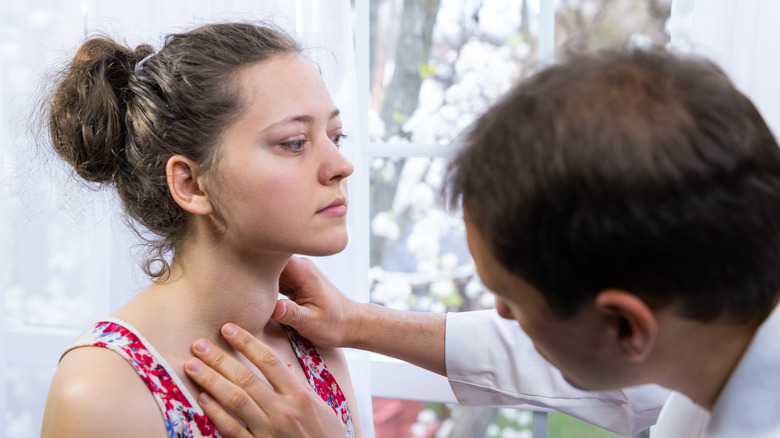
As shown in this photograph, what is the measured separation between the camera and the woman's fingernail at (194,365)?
1.04 meters

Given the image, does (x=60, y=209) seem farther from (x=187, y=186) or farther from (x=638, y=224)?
(x=638, y=224)

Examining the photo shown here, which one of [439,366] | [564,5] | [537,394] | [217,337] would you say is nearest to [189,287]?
[217,337]

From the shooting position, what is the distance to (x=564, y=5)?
1963 millimetres

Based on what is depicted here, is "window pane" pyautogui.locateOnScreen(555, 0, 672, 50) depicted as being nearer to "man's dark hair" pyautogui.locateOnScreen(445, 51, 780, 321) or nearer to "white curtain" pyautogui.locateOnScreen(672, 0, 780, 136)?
"white curtain" pyautogui.locateOnScreen(672, 0, 780, 136)

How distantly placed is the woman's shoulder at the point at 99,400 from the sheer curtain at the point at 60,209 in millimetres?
632

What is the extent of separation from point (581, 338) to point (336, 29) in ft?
3.60

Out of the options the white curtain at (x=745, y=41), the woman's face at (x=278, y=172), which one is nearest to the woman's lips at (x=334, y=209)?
the woman's face at (x=278, y=172)

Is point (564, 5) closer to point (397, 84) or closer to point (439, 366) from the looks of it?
point (397, 84)

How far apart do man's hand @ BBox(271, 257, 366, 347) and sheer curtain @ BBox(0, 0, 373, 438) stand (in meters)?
0.33

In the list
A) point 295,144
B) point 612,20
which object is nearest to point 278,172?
point 295,144

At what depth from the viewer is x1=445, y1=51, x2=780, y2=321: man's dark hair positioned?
25.6 inches

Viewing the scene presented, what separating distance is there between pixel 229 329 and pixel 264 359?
0.26 ft

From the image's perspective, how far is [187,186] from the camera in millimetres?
1096

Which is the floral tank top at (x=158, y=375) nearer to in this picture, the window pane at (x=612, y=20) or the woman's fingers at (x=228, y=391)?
the woman's fingers at (x=228, y=391)
